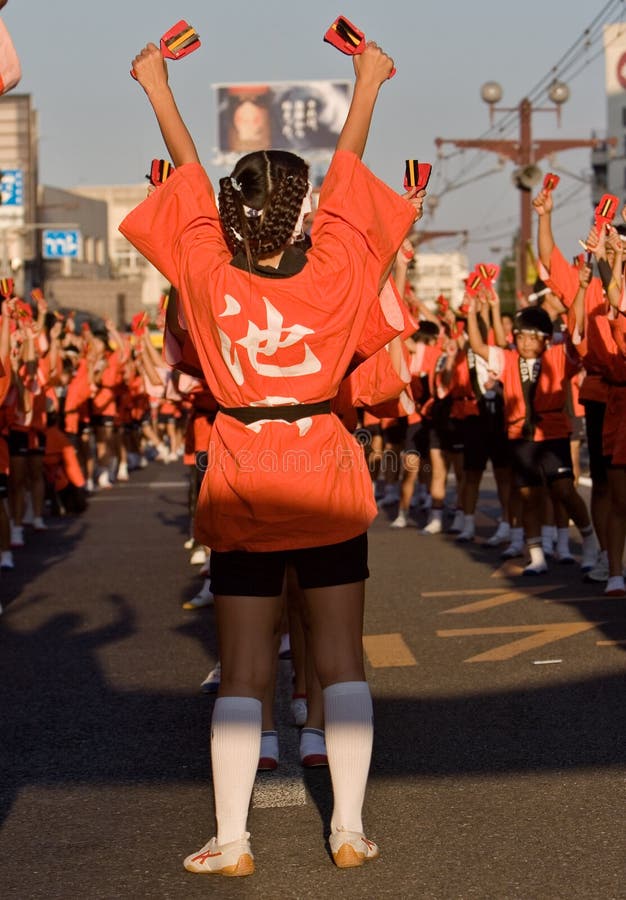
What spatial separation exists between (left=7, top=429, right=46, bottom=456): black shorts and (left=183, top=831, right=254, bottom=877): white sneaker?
10.3 metres

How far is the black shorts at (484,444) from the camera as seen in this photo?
42.3 ft

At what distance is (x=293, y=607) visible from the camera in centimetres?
600

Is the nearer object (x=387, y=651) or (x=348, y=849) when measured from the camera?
(x=348, y=849)

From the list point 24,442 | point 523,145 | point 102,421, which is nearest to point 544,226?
point 24,442

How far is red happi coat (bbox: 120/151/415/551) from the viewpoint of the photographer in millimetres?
4078

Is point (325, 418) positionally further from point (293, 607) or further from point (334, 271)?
point (293, 607)

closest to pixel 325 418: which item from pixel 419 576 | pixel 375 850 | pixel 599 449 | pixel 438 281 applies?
pixel 375 850

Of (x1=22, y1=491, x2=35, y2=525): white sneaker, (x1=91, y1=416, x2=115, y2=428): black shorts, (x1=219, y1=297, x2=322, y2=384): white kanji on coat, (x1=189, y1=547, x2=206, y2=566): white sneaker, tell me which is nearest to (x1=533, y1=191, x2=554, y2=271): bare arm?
(x1=189, y1=547, x2=206, y2=566): white sneaker

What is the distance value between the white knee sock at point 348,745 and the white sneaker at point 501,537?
28.4 ft

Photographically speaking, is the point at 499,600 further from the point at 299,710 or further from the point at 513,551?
the point at 299,710

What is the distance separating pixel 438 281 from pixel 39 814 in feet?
495

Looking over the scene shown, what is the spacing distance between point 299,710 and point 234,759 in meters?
2.01

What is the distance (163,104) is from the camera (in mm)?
4344

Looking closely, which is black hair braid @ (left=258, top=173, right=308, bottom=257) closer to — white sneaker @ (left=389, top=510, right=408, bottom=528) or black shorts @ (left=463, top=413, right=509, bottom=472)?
black shorts @ (left=463, top=413, right=509, bottom=472)
